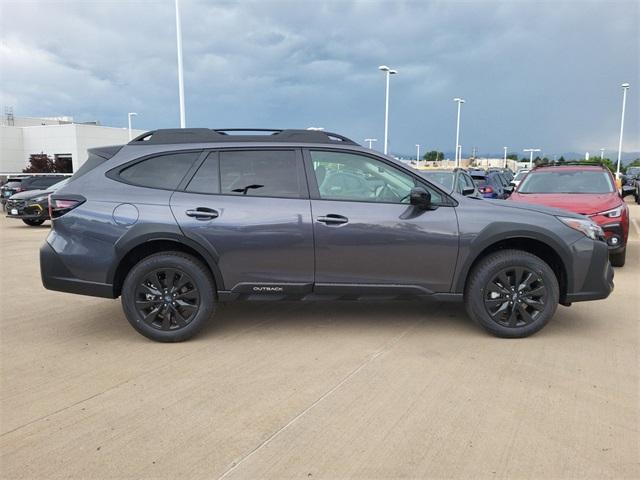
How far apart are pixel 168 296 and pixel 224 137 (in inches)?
61.9

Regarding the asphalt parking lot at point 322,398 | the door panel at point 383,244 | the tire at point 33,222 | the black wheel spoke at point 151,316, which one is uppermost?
the door panel at point 383,244

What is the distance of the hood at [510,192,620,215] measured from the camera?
7559 mm

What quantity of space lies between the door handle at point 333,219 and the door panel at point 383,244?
0.01 m

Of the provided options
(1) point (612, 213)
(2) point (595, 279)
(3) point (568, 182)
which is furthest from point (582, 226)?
(3) point (568, 182)

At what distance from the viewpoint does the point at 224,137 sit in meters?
4.82

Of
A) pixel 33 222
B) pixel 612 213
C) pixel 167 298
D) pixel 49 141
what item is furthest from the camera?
pixel 49 141

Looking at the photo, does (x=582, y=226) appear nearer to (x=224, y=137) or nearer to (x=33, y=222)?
(x=224, y=137)

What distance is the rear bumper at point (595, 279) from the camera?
181 inches

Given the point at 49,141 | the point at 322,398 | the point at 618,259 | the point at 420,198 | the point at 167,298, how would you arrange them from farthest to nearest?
the point at 49,141, the point at 618,259, the point at 167,298, the point at 420,198, the point at 322,398

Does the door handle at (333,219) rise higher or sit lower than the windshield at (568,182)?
lower

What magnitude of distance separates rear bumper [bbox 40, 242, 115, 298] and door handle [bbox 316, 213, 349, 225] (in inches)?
78.1

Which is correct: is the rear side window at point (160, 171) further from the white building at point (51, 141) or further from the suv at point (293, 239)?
the white building at point (51, 141)

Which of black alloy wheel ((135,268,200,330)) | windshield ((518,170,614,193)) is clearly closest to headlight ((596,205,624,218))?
windshield ((518,170,614,193))

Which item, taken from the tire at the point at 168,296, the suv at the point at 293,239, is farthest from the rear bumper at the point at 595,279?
the tire at the point at 168,296
